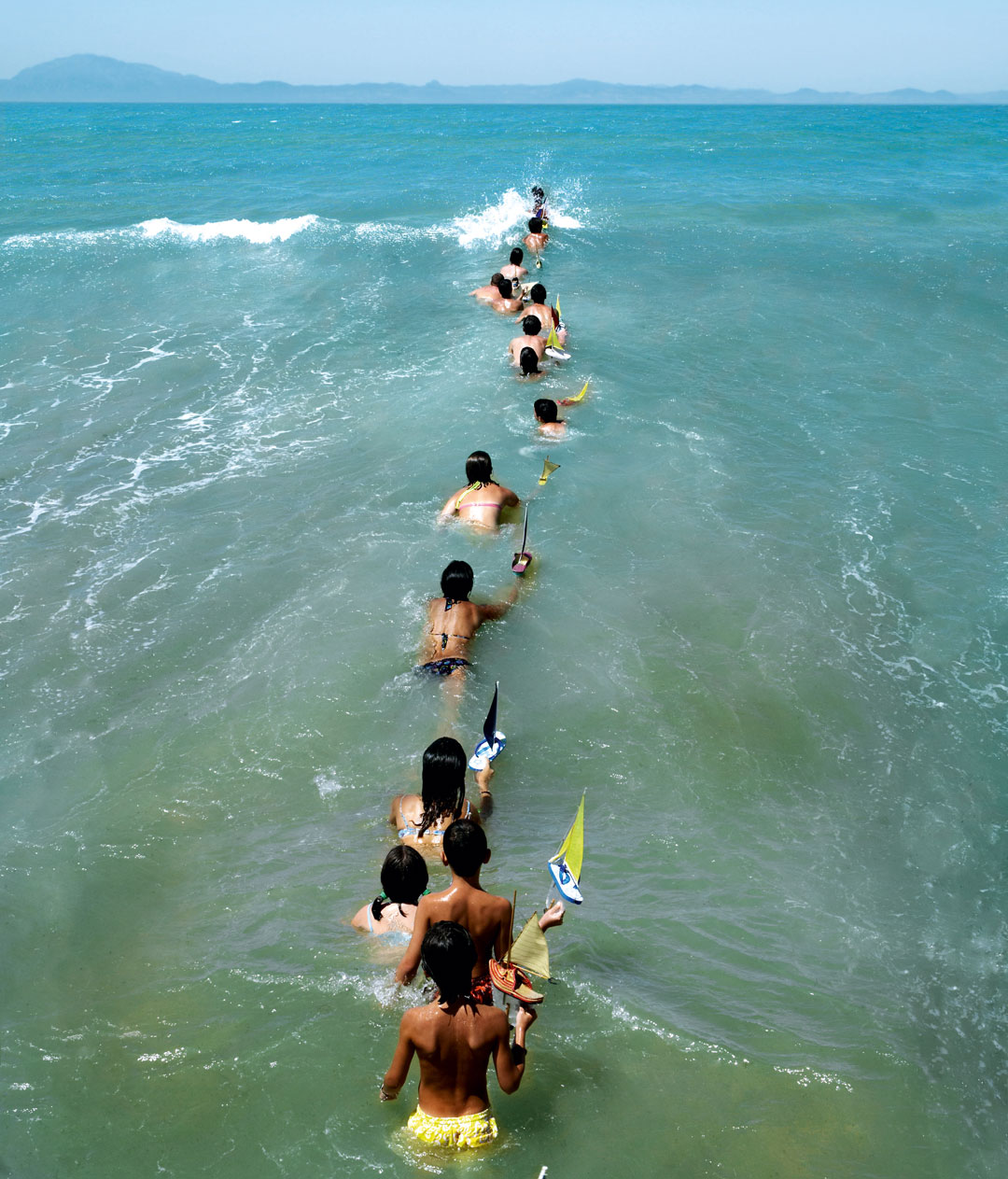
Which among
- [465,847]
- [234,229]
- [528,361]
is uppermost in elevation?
→ [234,229]

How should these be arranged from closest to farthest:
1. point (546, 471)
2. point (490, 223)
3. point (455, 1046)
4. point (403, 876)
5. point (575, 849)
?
point (455, 1046) < point (575, 849) < point (403, 876) < point (546, 471) < point (490, 223)

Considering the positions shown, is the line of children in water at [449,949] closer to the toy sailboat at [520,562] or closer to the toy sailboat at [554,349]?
the toy sailboat at [520,562]

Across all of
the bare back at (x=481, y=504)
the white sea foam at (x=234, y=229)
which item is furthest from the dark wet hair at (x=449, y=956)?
the white sea foam at (x=234, y=229)

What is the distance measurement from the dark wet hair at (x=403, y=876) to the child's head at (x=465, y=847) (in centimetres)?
46

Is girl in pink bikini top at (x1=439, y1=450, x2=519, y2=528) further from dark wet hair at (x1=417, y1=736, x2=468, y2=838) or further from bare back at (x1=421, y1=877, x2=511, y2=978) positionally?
bare back at (x1=421, y1=877, x2=511, y2=978)

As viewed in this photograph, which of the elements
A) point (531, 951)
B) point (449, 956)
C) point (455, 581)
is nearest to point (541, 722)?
point (455, 581)

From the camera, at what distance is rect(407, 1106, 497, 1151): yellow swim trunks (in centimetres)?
369

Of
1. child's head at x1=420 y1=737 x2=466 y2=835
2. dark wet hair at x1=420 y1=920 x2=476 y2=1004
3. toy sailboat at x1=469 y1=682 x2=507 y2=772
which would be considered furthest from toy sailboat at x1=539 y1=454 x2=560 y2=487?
dark wet hair at x1=420 y1=920 x2=476 y2=1004

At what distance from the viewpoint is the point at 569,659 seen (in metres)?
7.43

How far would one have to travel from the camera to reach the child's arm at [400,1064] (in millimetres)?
3586

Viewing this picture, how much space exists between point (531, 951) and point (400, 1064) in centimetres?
70

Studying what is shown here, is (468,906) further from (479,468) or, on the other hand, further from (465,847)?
(479,468)

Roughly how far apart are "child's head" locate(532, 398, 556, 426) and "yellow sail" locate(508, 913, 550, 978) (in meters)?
8.60

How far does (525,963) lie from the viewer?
3.71m
